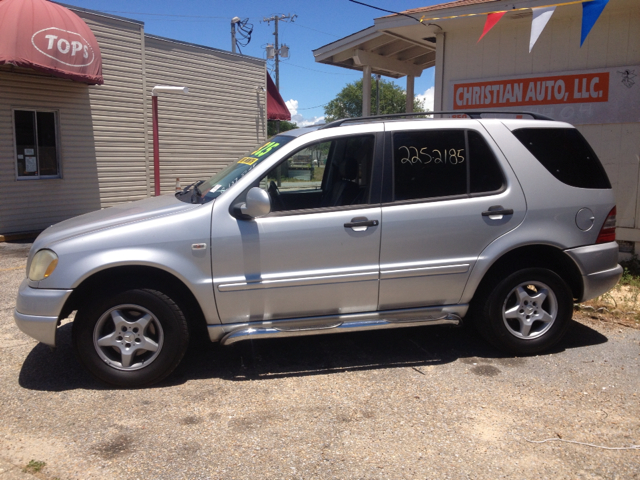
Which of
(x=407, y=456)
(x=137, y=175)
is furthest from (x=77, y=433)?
(x=137, y=175)

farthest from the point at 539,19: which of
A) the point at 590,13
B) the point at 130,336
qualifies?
the point at 130,336

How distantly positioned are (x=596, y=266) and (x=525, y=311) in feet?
2.36

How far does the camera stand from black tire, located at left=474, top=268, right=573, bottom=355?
15.0 feet

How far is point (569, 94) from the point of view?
7.88 m

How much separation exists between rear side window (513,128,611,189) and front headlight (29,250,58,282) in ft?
12.2

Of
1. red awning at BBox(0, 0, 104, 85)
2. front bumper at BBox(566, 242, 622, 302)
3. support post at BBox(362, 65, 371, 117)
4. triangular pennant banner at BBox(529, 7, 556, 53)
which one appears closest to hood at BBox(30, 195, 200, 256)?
front bumper at BBox(566, 242, 622, 302)

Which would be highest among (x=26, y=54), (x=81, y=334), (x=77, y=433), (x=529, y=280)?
(x=26, y=54)

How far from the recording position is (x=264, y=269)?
4.13m

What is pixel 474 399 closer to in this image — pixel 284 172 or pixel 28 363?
pixel 284 172

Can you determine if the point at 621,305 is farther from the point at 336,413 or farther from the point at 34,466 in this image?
the point at 34,466

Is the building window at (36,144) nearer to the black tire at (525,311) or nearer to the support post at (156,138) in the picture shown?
the support post at (156,138)

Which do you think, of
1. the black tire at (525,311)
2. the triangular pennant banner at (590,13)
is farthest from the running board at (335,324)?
the triangular pennant banner at (590,13)

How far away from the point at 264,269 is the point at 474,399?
177cm

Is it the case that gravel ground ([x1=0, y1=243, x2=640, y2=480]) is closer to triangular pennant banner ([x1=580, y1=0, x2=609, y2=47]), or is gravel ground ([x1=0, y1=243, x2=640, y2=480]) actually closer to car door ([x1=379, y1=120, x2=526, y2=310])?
car door ([x1=379, y1=120, x2=526, y2=310])
